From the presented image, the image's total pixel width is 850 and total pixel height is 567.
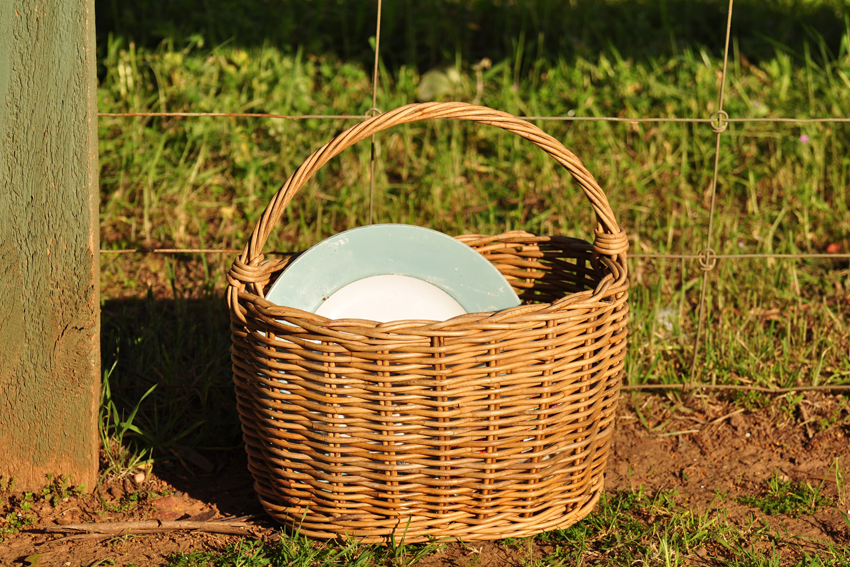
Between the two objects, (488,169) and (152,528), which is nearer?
(152,528)

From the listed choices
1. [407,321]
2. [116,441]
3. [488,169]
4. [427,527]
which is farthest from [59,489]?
[488,169]

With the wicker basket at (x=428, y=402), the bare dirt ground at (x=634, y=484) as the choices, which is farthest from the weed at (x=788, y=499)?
the wicker basket at (x=428, y=402)

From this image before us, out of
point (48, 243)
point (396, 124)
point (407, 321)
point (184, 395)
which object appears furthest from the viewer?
point (184, 395)

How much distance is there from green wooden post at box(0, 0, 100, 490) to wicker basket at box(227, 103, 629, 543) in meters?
0.45

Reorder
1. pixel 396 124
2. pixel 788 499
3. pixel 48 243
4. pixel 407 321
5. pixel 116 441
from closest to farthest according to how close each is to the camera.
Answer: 1. pixel 407 321
2. pixel 396 124
3. pixel 48 243
4. pixel 788 499
5. pixel 116 441

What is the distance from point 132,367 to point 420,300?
966mm

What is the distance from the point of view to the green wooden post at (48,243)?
166 cm

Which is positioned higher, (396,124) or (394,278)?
(396,124)

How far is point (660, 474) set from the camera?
6.46ft

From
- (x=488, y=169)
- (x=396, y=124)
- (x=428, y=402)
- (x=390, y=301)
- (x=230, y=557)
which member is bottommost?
(x=230, y=557)

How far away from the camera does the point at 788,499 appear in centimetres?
184

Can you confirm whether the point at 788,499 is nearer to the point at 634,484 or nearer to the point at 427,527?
the point at 634,484

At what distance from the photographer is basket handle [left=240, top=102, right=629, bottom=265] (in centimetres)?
149

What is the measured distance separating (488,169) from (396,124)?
1656 millimetres
